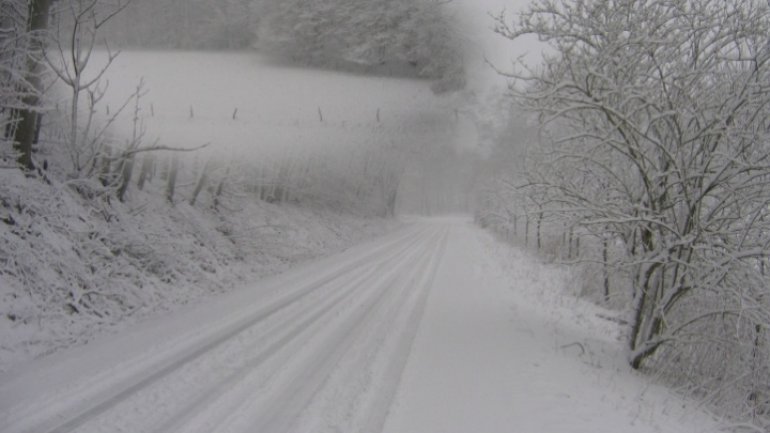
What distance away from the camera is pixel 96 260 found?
8.05m

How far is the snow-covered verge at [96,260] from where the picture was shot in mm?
6219

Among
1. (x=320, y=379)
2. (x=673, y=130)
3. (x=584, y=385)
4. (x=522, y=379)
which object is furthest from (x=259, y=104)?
(x=584, y=385)

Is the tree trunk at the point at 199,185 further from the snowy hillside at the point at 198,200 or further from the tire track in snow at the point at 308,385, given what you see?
the tire track in snow at the point at 308,385

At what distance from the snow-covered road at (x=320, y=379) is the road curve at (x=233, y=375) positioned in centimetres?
2

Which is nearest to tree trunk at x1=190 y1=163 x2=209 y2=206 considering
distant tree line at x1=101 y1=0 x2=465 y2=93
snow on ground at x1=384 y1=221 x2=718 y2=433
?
distant tree line at x1=101 y1=0 x2=465 y2=93

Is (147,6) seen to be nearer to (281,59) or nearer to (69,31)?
(69,31)

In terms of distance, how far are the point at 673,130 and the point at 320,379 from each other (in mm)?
5437

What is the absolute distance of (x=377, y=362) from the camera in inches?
221

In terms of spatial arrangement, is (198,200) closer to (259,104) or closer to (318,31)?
(259,104)

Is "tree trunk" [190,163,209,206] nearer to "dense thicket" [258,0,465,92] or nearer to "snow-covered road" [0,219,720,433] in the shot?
"dense thicket" [258,0,465,92]

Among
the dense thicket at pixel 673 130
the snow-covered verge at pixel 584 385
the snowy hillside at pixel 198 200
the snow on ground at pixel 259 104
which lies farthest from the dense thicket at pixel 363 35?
the snow-covered verge at pixel 584 385

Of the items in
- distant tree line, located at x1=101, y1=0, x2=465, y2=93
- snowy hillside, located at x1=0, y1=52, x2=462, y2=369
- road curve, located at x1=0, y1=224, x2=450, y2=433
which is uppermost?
distant tree line, located at x1=101, y1=0, x2=465, y2=93

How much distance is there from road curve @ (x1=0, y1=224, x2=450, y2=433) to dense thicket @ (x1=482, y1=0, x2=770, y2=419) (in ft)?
11.3

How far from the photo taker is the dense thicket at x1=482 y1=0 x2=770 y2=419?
5266mm
